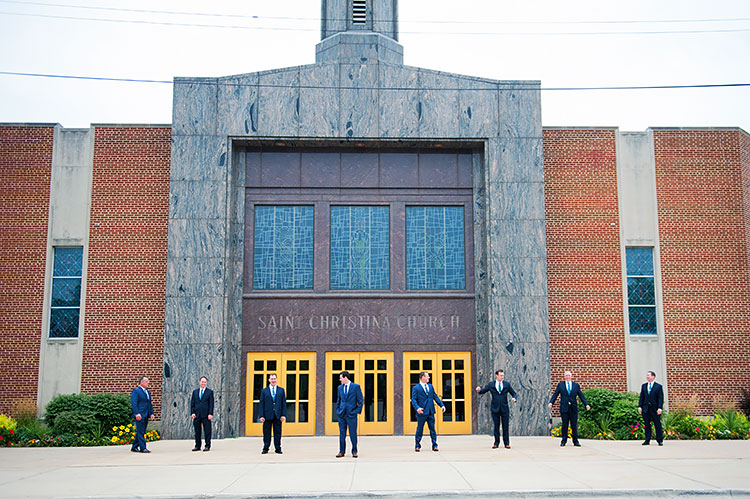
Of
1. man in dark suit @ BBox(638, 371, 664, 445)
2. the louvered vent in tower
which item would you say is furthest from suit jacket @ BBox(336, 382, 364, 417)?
the louvered vent in tower

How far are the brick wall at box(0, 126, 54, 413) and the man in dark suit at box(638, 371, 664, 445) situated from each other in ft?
52.1

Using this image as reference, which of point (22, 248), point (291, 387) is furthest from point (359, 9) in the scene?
point (22, 248)

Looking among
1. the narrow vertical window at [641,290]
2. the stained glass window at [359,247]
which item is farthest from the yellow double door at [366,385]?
the narrow vertical window at [641,290]

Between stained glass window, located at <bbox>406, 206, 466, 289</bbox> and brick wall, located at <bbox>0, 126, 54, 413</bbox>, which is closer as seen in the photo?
brick wall, located at <bbox>0, 126, 54, 413</bbox>

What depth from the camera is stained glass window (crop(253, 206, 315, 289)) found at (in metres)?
20.9

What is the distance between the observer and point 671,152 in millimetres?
22047

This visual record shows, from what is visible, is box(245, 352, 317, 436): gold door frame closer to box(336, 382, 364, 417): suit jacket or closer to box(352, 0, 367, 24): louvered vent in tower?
box(336, 382, 364, 417): suit jacket

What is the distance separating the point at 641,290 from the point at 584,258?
1957 mm

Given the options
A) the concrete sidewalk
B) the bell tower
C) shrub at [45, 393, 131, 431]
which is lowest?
the concrete sidewalk

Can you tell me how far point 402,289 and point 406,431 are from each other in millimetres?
3902

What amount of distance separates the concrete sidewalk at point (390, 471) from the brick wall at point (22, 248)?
3393 millimetres

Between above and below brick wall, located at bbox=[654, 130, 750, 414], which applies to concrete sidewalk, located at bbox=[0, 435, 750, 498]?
below

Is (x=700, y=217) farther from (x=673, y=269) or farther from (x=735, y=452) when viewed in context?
(x=735, y=452)

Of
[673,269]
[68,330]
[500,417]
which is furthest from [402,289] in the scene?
[68,330]
